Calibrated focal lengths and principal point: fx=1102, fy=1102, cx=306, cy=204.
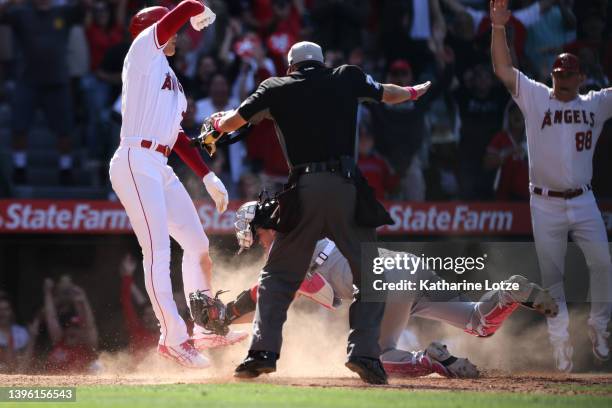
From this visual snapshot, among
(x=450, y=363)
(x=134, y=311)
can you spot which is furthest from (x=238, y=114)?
(x=134, y=311)

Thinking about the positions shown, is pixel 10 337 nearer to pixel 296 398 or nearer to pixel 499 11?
pixel 296 398

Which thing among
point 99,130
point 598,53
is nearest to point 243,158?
point 99,130

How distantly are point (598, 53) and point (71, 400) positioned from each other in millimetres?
7679

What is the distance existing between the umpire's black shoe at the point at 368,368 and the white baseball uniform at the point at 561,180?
7.30 feet

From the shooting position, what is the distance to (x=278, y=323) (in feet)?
21.6

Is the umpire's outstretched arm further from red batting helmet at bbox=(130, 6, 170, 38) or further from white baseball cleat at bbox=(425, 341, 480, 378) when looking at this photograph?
white baseball cleat at bbox=(425, 341, 480, 378)

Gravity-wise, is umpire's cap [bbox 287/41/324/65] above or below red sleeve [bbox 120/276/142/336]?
above

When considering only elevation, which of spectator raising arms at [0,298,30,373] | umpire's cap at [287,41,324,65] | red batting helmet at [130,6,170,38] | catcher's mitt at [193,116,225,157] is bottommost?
spectator raising arms at [0,298,30,373]

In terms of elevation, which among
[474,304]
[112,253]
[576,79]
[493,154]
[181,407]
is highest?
[576,79]

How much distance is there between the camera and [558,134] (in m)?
8.28

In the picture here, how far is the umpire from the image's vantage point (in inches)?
258

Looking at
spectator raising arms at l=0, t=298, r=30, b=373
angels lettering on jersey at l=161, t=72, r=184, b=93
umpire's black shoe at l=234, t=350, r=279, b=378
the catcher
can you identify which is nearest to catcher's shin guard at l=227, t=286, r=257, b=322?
the catcher

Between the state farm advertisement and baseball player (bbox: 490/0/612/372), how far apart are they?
82.4 inches

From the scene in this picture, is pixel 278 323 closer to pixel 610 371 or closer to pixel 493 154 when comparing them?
pixel 610 371
